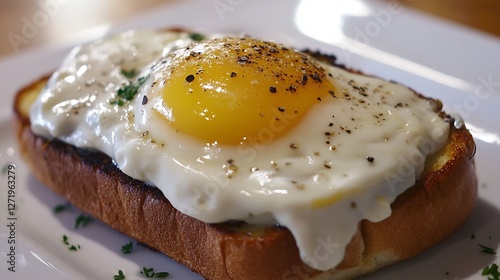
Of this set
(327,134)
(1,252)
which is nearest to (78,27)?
(1,252)

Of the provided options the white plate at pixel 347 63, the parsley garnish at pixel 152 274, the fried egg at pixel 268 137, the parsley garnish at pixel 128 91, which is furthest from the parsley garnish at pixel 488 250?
the parsley garnish at pixel 128 91

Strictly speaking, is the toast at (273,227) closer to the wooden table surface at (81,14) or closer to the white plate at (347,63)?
the white plate at (347,63)

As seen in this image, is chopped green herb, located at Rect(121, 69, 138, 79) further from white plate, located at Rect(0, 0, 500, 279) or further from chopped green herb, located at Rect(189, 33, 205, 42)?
white plate, located at Rect(0, 0, 500, 279)

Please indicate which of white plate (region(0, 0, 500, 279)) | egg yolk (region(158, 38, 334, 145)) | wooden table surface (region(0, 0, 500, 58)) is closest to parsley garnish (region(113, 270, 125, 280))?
white plate (region(0, 0, 500, 279))

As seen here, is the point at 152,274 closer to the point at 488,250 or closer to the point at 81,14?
the point at 488,250

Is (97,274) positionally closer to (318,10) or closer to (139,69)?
(139,69)
